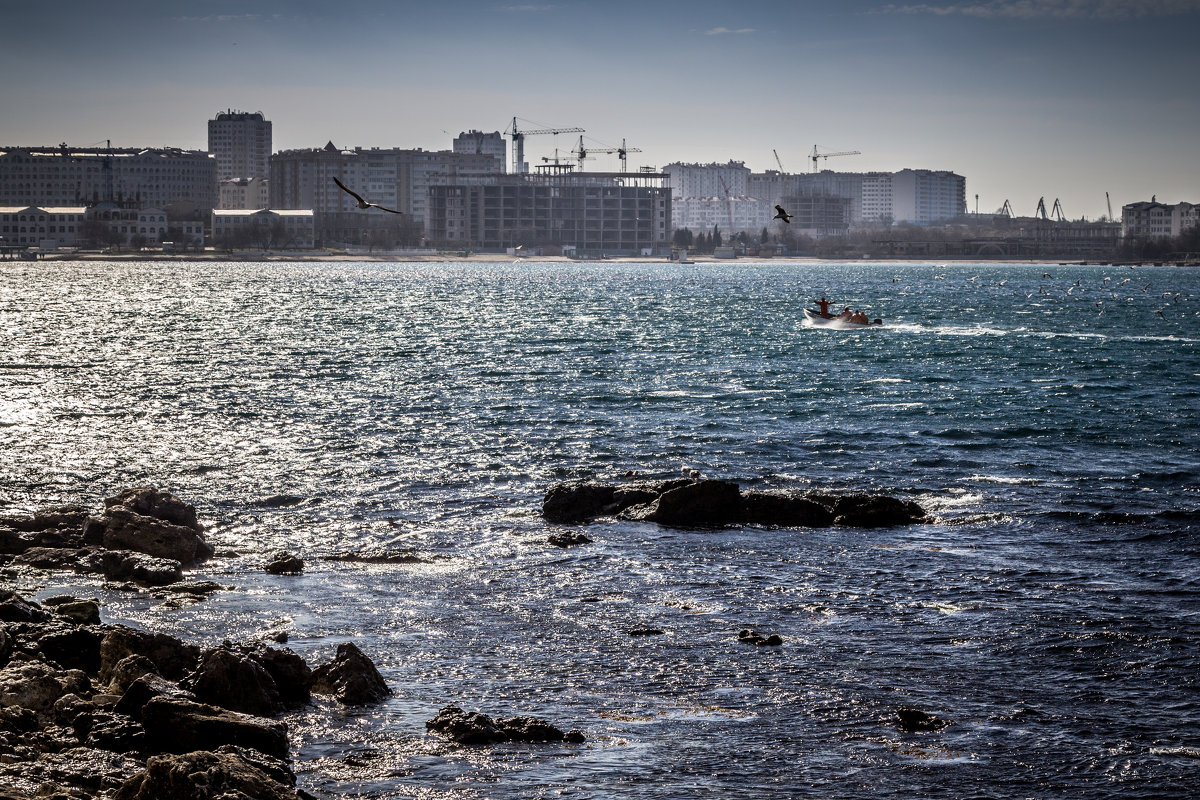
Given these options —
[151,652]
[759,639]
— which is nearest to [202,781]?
[151,652]

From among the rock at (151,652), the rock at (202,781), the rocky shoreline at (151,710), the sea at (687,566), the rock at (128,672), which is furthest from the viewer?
the rock at (151,652)

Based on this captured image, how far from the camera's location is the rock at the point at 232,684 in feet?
50.3

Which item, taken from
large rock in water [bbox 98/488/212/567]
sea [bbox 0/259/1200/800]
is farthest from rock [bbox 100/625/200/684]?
large rock in water [bbox 98/488/212/567]

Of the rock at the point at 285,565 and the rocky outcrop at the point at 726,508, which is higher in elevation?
the rocky outcrop at the point at 726,508

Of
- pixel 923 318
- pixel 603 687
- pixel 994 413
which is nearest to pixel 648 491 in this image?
pixel 603 687

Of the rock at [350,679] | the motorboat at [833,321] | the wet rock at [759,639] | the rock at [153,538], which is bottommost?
the wet rock at [759,639]

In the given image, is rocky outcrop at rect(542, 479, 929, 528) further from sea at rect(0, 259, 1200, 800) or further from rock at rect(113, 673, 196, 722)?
rock at rect(113, 673, 196, 722)

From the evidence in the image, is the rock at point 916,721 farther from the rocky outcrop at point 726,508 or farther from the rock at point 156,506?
the rock at point 156,506

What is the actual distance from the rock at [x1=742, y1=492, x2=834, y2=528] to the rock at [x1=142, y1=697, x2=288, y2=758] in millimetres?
15033

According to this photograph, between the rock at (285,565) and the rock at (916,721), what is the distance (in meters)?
11.4

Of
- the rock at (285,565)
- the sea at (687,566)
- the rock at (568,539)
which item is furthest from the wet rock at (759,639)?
the rock at (285,565)

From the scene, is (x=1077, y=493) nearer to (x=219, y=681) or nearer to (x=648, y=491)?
(x=648, y=491)

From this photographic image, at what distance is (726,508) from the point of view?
27797mm

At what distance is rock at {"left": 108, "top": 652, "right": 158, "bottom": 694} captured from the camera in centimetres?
1561
